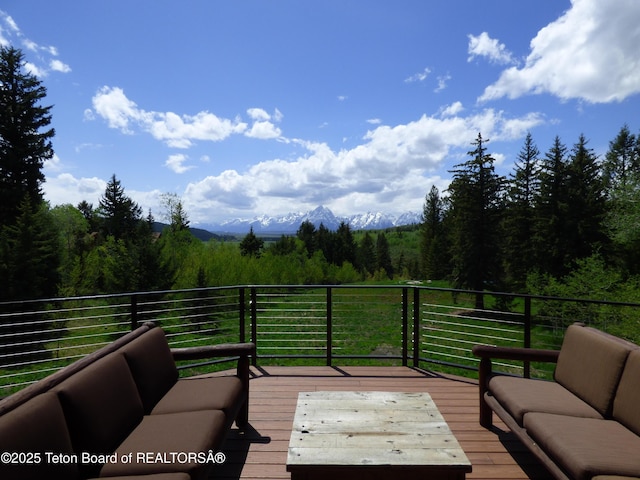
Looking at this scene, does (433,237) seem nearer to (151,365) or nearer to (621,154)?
(621,154)

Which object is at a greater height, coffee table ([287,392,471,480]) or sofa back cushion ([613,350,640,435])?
sofa back cushion ([613,350,640,435])

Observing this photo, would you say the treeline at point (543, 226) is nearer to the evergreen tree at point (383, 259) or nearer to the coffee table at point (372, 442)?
the coffee table at point (372, 442)

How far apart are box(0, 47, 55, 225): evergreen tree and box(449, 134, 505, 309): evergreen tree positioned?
82.2 feet

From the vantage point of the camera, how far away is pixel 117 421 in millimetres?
2121

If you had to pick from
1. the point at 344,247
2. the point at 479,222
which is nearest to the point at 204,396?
Result: the point at 479,222

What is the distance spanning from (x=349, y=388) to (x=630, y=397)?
2450 mm

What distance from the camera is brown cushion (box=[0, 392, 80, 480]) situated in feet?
4.76

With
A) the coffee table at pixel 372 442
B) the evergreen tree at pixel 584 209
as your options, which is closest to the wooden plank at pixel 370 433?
the coffee table at pixel 372 442

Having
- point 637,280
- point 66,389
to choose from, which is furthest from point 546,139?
point 66,389

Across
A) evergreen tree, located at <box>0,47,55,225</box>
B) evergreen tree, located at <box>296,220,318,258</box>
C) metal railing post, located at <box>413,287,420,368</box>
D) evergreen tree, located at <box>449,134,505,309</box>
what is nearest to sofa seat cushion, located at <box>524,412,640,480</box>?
metal railing post, located at <box>413,287,420,368</box>

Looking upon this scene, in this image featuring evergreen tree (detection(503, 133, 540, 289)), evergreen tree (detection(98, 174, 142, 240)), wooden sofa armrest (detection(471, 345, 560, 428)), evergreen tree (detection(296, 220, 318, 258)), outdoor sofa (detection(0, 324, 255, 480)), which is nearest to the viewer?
outdoor sofa (detection(0, 324, 255, 480))

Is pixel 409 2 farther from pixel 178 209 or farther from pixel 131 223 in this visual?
pixel 131 223

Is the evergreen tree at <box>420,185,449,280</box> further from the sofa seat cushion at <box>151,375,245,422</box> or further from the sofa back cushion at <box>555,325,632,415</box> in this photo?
the sofa seat cushion at <box>151,375,245,422</box>

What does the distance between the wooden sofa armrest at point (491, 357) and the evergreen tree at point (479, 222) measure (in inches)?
793
